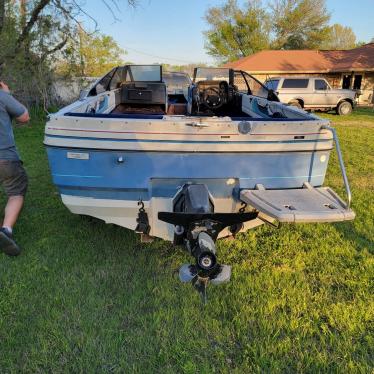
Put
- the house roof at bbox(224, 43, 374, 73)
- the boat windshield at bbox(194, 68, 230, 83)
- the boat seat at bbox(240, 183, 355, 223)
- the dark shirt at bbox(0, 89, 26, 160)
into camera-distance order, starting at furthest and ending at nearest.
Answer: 1. the house roof at bbox(224, 43, 374, 73)
2. the boat windshield at bbox(194, 68, 230, 83)
3. the dark shirt at bbox(0, 89, 26, 160)
4. the boat seat at bbox(240, 183, 355, 223)

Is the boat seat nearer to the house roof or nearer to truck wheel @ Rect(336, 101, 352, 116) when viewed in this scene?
truck wheel @ Rect(336, 101, 352, 116)

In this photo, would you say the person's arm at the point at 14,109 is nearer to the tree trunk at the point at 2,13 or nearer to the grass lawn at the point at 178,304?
the grass lawn at the point at 178,304

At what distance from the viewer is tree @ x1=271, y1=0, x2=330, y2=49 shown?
37.8 metres

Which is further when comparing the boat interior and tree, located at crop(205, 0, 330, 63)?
tree, located at crop(205, 0, 330, 63)

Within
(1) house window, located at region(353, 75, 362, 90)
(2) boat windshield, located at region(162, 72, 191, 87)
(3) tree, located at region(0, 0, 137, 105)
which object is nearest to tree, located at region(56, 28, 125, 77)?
(3) tree, located at region(0, 0, 137, 105)

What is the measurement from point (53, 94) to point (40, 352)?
13697 millimetres

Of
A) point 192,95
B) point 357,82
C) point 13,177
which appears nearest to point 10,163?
point 13,177

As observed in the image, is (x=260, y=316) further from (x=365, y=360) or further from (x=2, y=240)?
(x=2, y=240)

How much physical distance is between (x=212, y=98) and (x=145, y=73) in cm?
184

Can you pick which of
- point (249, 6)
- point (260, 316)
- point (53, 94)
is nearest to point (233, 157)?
point (260, 316)

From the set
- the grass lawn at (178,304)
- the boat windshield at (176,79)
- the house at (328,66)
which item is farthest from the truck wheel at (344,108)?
the grass lawn at (178,304)

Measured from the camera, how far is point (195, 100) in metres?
5.76

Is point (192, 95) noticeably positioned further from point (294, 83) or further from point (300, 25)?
point (300, 25)

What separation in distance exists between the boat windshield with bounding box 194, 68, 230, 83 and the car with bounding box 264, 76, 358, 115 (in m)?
11.5
